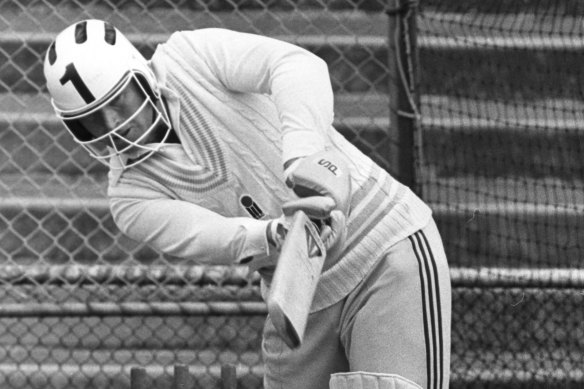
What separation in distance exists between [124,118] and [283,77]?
38cm

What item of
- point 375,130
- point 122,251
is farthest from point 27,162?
point 375,130

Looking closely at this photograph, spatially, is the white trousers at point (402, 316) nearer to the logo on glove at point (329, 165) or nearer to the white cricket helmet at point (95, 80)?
the logo on glove at point (329, 165)

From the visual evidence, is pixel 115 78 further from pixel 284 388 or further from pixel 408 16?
pixel 408 16

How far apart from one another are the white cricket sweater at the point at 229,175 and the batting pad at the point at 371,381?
0.18 metres

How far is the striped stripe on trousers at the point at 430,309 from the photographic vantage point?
2.92 metres

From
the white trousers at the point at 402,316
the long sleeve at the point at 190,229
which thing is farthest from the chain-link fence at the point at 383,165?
the white trousers at the point at 402,316

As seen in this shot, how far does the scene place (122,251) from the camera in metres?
5.03

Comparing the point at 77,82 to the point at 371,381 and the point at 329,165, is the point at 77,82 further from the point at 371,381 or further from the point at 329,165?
the point at 371,381

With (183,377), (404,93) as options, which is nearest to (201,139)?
(183,377)

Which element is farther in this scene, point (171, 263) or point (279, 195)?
point (171, 263)

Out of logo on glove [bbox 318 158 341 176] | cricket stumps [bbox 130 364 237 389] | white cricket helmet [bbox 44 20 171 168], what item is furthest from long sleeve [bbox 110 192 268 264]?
cricket stumps [bbox 130 364 237 389]

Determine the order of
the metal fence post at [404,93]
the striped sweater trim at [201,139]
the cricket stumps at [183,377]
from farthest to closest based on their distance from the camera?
the metal fence post at [404,93] → the cricket stumps at [183,377] → the striped sweater trim at [201,139]

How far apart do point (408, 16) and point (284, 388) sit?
159cm

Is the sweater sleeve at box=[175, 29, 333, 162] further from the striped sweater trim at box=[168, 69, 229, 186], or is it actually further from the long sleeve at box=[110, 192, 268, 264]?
the long sleeve at box=[110, 192, 268, 264]
